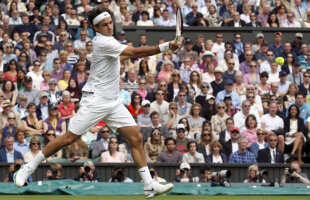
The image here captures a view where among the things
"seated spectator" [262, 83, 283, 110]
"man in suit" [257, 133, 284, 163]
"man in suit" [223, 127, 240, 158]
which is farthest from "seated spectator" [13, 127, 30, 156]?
"seated spectator" [262, 83, 283, 110]

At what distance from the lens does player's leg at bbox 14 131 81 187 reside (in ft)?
30.5

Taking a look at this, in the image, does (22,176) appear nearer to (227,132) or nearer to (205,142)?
(205,142)

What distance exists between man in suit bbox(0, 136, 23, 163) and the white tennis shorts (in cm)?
542

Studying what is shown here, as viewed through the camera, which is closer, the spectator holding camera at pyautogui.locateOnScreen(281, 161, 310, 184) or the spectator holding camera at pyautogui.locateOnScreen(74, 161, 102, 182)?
the spectator holding camera at pyautogui.locateOnScreen(74, 161, 102, 182)

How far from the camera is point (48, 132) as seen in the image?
14984 mm

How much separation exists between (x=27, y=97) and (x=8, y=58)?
5.01 feet

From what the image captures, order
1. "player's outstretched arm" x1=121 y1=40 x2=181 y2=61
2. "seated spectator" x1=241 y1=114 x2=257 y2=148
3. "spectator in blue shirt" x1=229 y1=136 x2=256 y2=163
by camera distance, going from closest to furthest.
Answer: "player's outstretched arm" x1=121 y1=40 x2=181 y2=61, "spectator in blue shirt" x1=229 y1=136 x2=256 y2=163, "seated spectator" x1=241 y1=114 x2=257 y2=148

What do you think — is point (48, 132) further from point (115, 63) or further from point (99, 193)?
point (115, 63)

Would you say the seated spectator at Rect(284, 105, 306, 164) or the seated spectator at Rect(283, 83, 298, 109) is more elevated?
the seated spectator at Rect(283, 83, 298, 109)

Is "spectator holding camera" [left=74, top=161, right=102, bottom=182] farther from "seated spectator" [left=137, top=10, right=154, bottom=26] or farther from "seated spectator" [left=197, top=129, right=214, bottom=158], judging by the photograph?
"seated spectator" [left=137, top=10, right=154, bottom=26]

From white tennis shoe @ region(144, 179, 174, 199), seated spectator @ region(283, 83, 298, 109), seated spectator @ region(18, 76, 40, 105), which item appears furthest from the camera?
seated spectator @ region(283, 83, 298, 109)

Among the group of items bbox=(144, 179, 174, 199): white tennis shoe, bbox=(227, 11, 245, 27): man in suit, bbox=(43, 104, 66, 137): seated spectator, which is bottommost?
bbox=(144, 179, 174, 199): white tennis shoe

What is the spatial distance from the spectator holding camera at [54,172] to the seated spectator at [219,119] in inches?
148

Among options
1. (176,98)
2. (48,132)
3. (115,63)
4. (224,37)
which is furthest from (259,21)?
(115,63)
